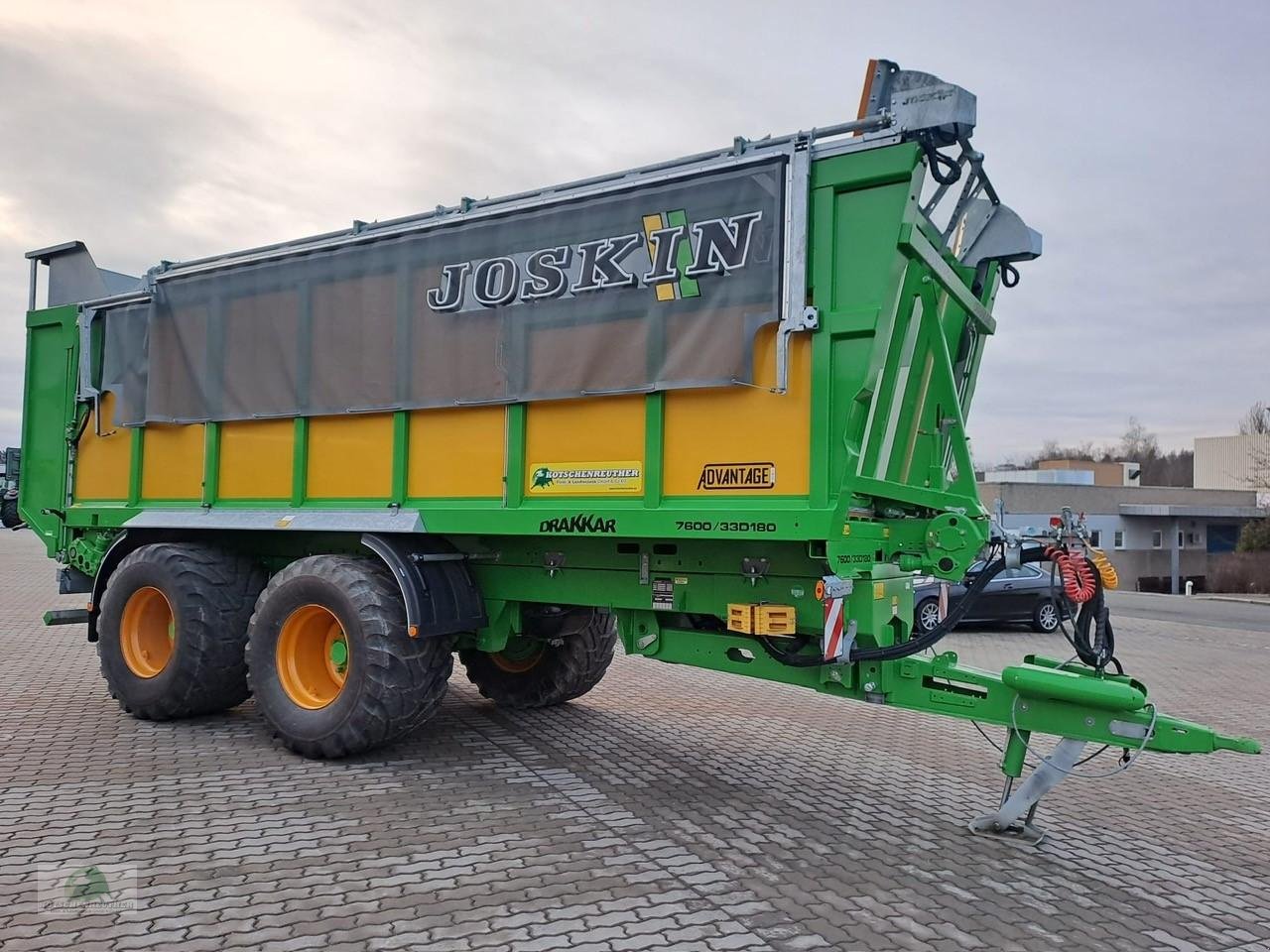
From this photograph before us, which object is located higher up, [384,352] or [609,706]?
[384,352]

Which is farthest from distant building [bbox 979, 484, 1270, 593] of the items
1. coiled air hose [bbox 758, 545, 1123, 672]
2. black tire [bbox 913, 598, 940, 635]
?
coiled air hose [bbox 758, 545, 1123, 672]

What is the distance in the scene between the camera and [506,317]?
19.5 ft

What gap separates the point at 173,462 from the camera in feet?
24.8

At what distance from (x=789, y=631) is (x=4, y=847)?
3850 mm

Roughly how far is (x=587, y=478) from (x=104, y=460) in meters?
4.76

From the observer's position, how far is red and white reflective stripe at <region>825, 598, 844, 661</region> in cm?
493

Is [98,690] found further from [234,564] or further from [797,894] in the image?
[797,894]

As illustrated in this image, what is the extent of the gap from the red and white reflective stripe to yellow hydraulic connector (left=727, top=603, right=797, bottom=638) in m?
0.21

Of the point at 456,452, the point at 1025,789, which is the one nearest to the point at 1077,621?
the point at 1025,789

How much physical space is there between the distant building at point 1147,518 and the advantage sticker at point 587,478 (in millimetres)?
38486

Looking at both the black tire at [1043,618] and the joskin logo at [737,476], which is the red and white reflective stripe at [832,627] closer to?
the joskin logo at [737,476]

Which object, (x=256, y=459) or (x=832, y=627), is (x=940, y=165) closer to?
(x=832, y=627)

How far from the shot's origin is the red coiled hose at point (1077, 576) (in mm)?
4938

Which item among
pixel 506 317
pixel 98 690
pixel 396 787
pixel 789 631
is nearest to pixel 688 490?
pixel 789 631
